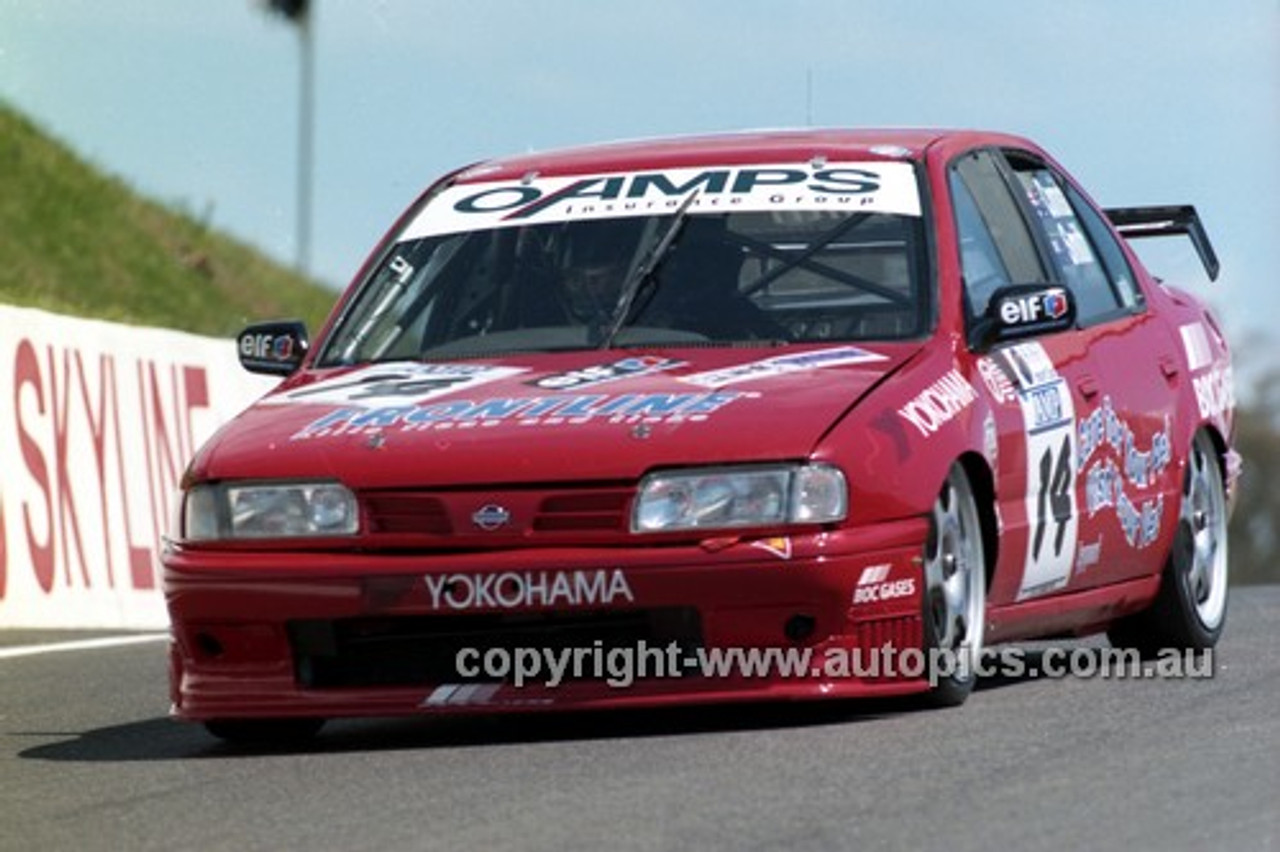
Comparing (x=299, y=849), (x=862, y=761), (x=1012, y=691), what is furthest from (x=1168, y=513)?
(x=299, y=849)

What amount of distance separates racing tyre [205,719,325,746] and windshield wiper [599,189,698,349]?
1.20m

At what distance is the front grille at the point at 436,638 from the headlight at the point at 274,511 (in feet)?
0.72

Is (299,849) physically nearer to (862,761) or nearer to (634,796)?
(634,796)

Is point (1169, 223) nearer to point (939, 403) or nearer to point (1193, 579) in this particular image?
point (1193, 579)

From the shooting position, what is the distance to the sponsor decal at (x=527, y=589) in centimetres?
813

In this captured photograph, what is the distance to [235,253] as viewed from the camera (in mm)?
39750

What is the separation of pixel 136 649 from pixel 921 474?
16.9 ft

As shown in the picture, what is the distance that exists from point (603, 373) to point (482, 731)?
906 mm

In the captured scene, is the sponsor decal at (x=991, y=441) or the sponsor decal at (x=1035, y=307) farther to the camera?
the sponsor decal at (x=1035, y=307)

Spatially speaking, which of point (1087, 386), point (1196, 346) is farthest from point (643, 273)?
point (1196, 346)

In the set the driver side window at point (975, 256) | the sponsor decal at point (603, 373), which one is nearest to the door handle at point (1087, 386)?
the driver side window at point (975, 256)

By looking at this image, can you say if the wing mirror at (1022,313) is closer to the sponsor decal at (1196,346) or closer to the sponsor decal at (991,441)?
the sponsor decal at (991,441)

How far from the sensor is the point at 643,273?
30.9 ft

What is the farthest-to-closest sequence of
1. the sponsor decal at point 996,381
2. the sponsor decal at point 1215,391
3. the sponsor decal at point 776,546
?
the sponsor decal at point 1215,391, the sponsor decal at point 996,381, the sponsor decal at point 776,546
